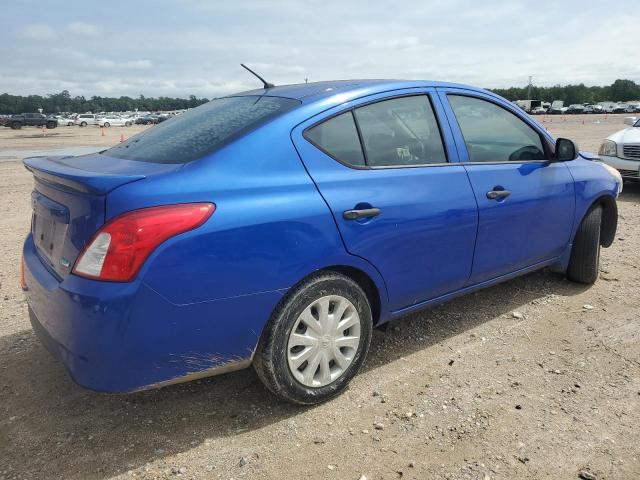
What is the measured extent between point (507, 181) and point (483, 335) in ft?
3.46

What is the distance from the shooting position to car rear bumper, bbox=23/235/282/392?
7.02 ft

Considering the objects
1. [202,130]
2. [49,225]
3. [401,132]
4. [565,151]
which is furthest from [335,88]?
[565,151]

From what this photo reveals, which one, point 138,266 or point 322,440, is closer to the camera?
point 138,266

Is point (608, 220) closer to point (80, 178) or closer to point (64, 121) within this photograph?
point (80, 178)

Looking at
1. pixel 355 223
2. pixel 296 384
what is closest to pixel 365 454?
pixel 296 384

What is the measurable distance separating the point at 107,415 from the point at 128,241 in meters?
1.14

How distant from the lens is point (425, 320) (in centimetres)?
389

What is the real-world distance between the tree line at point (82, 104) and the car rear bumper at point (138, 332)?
103 metres

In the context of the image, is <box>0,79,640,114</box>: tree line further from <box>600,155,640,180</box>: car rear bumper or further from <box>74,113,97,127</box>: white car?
<box>600,155,640,180</box>: car rear bumper

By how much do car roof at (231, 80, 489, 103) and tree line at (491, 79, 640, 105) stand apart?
128m

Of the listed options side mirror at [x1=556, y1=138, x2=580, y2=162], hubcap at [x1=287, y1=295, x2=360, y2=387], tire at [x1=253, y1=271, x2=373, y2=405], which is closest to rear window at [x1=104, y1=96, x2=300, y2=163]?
tire at [x1=253, y1=271, x2=373, y2=405]

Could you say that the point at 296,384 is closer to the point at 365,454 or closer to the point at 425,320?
the point at 365,454

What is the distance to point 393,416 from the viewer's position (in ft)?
8.94

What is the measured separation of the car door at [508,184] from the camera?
3387 mm
